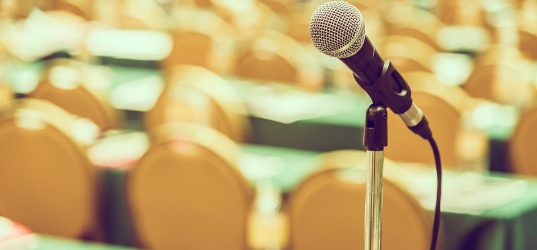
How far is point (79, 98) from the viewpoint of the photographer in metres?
5.16

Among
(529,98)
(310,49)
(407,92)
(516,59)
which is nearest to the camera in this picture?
(407,92)

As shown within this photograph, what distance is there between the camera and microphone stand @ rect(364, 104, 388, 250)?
166 centimetres

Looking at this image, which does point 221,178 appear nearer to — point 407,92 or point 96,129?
point 96,129

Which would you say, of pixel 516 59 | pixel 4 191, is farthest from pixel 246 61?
pixel 4 191

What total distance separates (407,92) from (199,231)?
215cm

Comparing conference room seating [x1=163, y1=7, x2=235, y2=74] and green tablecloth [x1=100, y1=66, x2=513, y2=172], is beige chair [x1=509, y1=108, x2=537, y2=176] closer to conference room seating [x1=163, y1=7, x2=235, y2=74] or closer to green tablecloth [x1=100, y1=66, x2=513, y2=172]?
green tablecloth [x1=100, y1=66, x2=513, y2=172]

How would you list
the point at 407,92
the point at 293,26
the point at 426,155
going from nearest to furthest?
the point at 407,92, the point at 426,155, the point at 293,26

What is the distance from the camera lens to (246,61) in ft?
22.1

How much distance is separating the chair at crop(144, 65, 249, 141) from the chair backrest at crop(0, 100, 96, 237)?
0.98 metres

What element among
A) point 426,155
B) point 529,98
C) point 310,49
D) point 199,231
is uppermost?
point 310,49

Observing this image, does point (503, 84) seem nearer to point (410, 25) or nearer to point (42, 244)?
point (410, 25)

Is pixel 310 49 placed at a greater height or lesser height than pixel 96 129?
greater

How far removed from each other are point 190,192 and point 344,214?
663mm

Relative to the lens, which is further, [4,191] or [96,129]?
[96,129]
